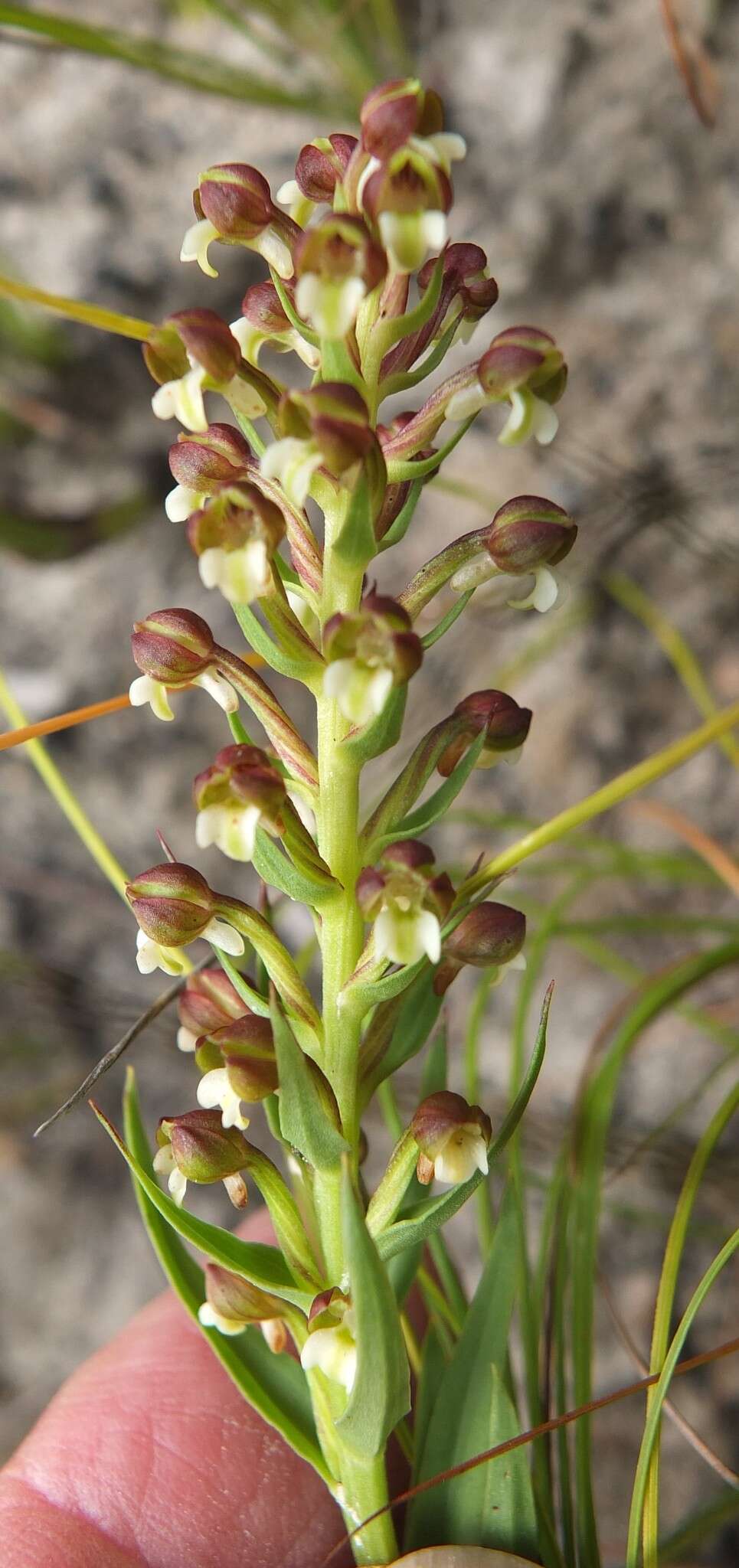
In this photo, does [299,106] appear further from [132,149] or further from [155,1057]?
[155,1057]

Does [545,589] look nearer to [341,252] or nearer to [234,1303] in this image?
[341,252]

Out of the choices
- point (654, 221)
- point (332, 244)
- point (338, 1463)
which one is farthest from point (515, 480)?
point (338, 1463)

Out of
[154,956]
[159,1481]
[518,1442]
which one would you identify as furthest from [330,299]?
[159,1481]

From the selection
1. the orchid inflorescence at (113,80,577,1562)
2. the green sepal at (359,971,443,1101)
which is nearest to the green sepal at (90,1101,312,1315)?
the orchid inflorescence at (113,80,577,1562)

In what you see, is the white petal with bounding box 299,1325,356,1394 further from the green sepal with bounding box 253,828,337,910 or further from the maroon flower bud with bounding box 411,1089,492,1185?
the green sepal with bounding box 253,828,337,910

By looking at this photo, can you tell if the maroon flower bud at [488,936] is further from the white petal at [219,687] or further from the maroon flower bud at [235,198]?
the maroon flower bud at [235,198]

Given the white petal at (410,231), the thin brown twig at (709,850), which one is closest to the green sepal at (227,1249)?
the white petal at (410,231)
